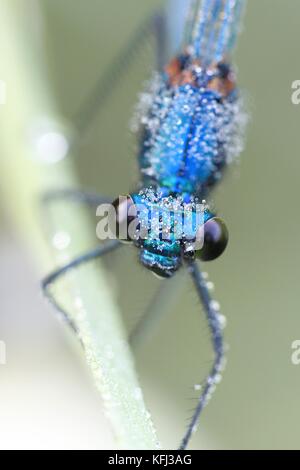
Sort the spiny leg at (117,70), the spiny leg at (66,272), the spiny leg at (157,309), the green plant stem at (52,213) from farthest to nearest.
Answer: the spiny leg at (117,70) < the spiny leg at (157,309) < the spiny leg at (66,272) < the green plant stem at (52,213)

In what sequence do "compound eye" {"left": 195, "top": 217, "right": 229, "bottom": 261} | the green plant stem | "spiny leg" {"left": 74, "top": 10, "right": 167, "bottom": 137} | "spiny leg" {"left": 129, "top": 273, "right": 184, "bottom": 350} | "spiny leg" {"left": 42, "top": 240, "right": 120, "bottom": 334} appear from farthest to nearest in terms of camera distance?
"spiny leg" {"left": 74, "top": 10, "right": 167, "bottom": 137} → "spiny leg" {"left": 129, "top": 273, "right": 184, "bottom": 350} → "compound eye" {"left": 195, "top": 217, "right": 229, "bottom": 261} → "spiny leg" {"left": 42, "top": 240, "right": 120, "bottom": 334} → the green plant stem

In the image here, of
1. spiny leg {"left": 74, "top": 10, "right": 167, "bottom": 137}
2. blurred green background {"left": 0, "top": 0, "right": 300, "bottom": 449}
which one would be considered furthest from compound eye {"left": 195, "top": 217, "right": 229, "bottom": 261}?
spiny leg {"left": 74, "top": 10, "right": 167, "bottom": 137}

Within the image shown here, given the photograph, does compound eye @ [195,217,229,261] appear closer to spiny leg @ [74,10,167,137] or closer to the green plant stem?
the green plant stem

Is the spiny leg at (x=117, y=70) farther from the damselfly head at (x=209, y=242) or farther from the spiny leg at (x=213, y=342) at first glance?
the damselfly head at (x=209, y=242)

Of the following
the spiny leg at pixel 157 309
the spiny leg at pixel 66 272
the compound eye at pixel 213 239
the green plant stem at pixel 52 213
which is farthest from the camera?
the spiny leg at pixel 157 309

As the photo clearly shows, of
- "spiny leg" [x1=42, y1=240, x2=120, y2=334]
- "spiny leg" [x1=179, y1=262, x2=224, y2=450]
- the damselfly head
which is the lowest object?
"spiny leg" [x1=179, y1=262, x2=224, y2=450]

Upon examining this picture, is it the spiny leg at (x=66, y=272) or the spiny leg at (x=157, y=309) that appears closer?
the spiny leg at (x=66, y=272)

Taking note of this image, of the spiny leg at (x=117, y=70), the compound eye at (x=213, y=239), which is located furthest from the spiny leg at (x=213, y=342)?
the spiny leg at (x=117, y=70)
